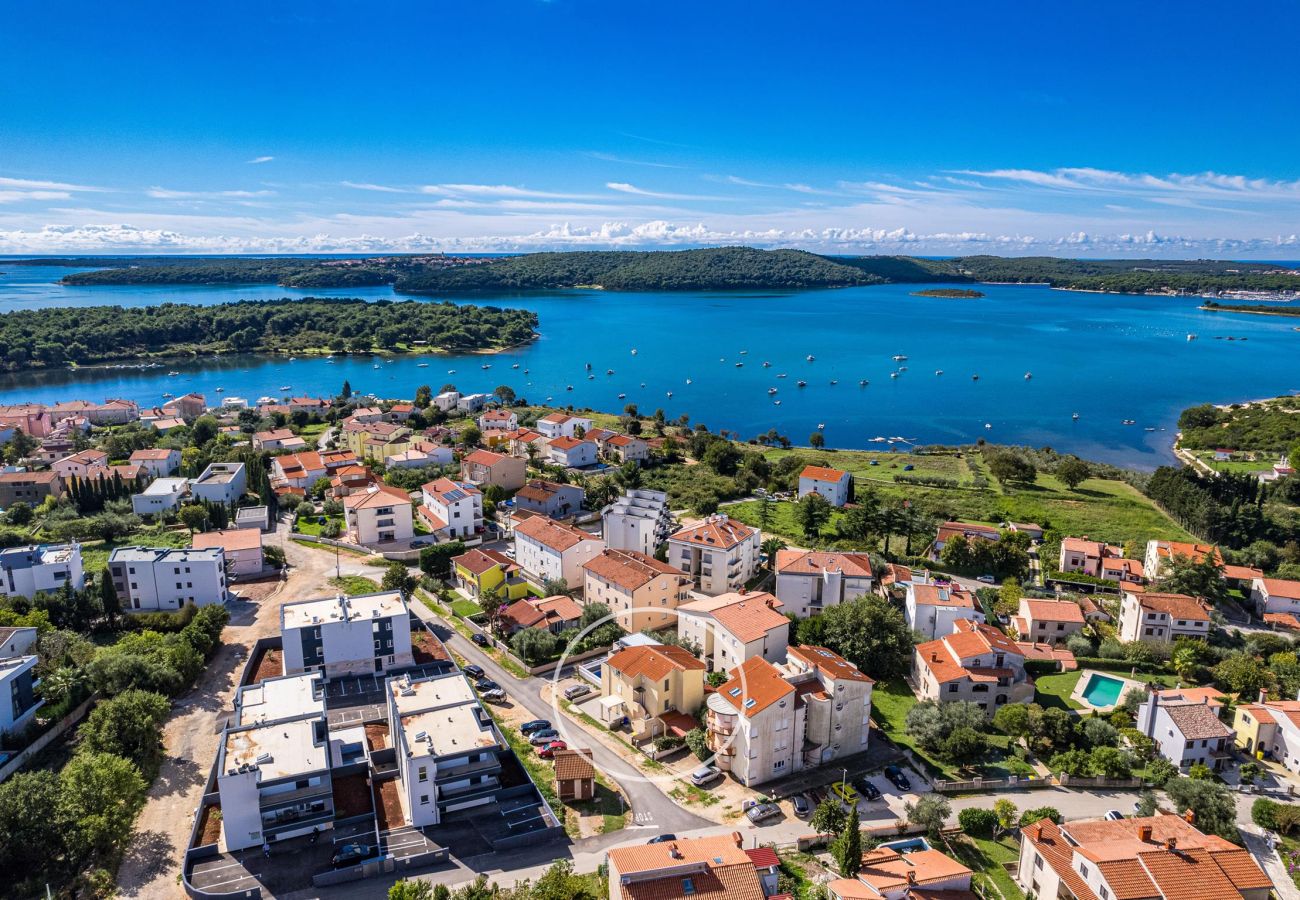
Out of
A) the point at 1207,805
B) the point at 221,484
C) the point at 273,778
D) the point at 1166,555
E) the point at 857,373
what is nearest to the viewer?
the point at 273,778

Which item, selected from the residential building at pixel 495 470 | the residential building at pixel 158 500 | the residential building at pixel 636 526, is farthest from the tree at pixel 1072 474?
the residential building at pixel 158 500

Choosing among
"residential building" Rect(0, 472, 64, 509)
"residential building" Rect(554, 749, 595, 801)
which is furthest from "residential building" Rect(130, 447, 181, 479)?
"residential building" Rect(554, 749, 595, 801)

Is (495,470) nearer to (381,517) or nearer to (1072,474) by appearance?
(381,517)

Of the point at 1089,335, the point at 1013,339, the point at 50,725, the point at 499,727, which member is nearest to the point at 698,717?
the point at 499,727

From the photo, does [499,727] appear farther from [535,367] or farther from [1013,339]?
[1013,339]

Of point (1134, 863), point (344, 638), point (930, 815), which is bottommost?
point (930, 815)

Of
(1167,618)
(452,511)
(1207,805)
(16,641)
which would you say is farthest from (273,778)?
(1167,618)

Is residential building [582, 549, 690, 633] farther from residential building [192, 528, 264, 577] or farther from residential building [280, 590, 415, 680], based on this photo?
residential building [192, 528, 264, 577]

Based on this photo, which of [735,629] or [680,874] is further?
[735,629]
